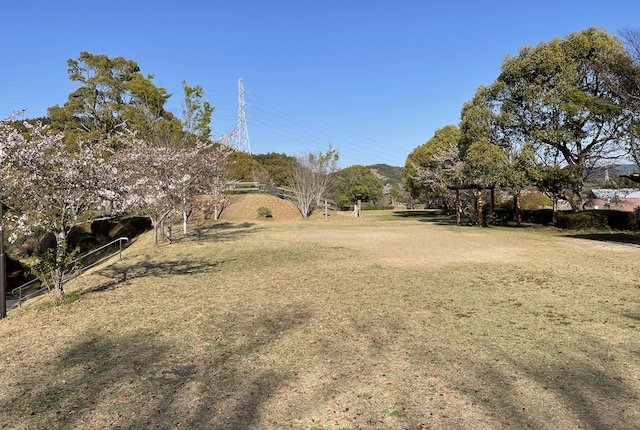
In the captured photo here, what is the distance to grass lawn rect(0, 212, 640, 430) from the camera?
10.8ft

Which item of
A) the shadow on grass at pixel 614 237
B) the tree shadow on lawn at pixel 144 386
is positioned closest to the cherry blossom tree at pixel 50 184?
the tree shadow on lawn at pixel 144 386

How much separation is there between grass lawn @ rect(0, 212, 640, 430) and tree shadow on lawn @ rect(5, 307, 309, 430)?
18mm

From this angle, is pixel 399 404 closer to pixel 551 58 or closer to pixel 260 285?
pixel 260 285

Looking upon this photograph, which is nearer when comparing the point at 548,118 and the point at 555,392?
the point at 555,392

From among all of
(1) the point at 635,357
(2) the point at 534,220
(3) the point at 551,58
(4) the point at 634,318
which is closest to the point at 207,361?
(1) the point at 635,357

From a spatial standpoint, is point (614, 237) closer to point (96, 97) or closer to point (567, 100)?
point (567, 100)

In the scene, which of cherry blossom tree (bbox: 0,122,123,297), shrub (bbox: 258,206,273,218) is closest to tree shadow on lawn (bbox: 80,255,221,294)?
cherry blossom tree (bbox: 0,122,123,297)

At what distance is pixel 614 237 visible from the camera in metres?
15.7

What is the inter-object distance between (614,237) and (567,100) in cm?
639

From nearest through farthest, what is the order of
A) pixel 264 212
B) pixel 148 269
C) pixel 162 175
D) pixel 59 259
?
pixel 59 259
pixel 148 269
pixel 162 175
pixel 264 212

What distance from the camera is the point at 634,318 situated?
18.5 feet

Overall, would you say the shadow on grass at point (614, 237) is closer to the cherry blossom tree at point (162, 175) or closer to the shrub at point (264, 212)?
the cherry blossom tree at point (162, 175)

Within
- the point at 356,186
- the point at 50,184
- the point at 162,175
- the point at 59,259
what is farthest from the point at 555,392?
the point at 356,186

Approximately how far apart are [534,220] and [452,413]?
23139 millimetres
